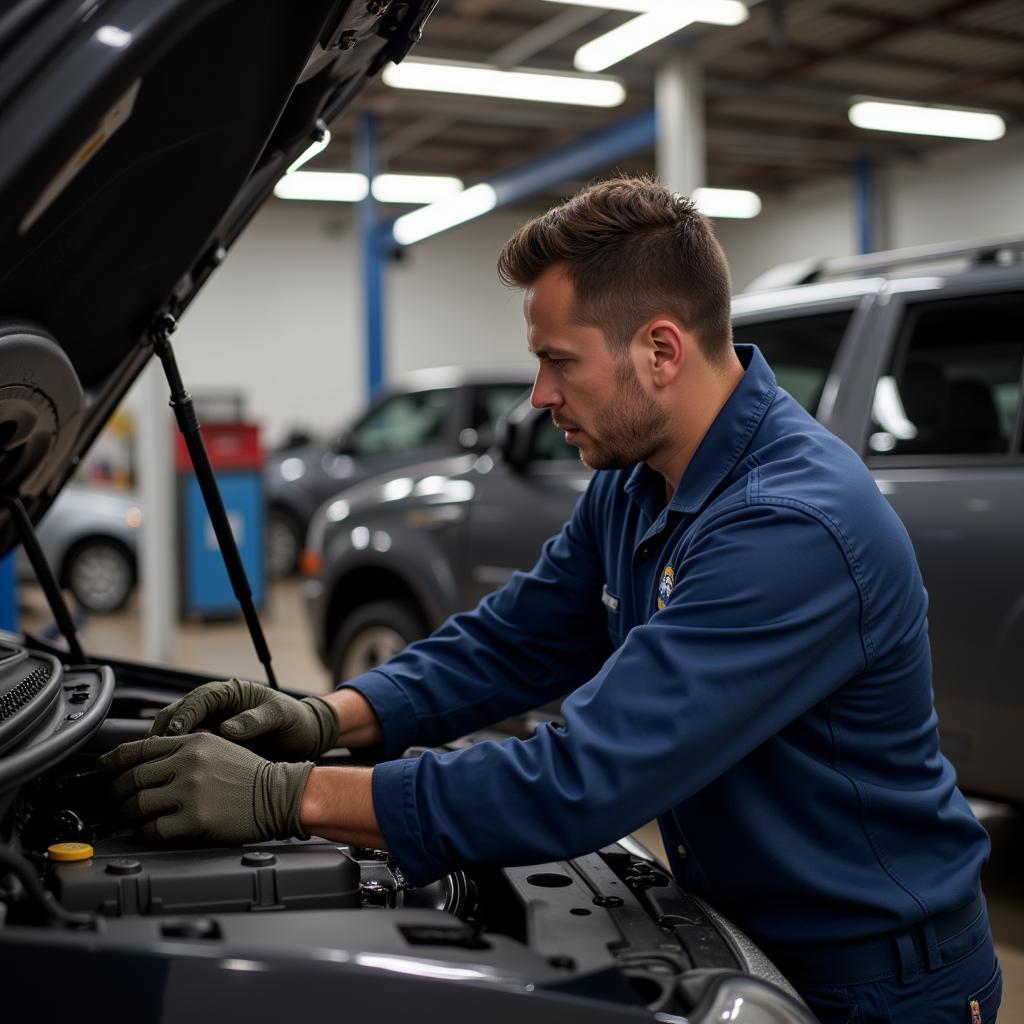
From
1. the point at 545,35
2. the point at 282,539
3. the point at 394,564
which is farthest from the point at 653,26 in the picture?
the point at 394,564

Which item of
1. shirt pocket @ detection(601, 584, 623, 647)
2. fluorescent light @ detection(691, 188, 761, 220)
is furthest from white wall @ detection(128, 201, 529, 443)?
shirt pocket @ detection(601, 584, 623, 647)

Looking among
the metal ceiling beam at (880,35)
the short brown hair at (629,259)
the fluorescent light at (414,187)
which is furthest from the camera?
the fluorescent light at (414,187)

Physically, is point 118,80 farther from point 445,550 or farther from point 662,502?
point 445,550

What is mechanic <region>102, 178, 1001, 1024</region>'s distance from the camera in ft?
4.09

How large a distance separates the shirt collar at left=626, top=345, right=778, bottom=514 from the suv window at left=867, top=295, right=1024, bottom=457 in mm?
1814

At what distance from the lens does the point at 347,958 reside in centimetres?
94

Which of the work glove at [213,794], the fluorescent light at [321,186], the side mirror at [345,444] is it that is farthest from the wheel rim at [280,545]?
the work glove at [213,794]

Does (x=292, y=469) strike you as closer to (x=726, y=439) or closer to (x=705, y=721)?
(x=726, y=439)

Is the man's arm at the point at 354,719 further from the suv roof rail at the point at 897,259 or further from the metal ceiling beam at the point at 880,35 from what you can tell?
the metal ceiling beam at the point at 880,35

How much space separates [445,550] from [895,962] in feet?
10.4

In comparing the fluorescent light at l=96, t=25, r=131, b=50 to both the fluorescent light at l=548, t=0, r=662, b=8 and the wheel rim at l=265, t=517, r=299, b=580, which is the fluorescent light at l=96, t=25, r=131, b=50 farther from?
the wheel rim at l=265, t=517, r=299, b=580

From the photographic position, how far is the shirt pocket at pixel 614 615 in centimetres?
176

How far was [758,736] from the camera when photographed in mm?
1293

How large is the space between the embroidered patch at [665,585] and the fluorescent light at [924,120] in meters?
11.4
